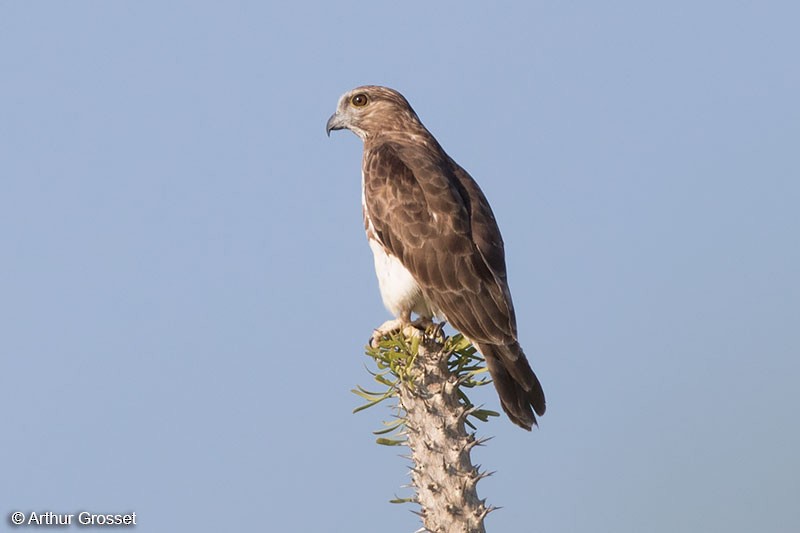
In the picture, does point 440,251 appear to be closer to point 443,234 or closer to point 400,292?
point 443,234

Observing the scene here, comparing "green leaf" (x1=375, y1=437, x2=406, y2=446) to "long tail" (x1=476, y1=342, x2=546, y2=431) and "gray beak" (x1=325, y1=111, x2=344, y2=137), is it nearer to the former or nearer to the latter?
"long tail" (x1=476, y1=342, x2=546, y2=431)

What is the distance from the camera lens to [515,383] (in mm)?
5707

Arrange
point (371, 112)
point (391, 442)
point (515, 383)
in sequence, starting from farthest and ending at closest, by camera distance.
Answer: point (371, 112)
point (515, 383)
point (391, 442)

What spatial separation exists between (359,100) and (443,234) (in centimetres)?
274

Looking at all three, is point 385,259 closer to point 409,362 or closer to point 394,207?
point 394,207

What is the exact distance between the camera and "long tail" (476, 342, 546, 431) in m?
5.59

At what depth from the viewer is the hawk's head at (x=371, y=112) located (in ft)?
30.0

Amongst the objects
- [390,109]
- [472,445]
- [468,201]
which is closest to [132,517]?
[472,445]

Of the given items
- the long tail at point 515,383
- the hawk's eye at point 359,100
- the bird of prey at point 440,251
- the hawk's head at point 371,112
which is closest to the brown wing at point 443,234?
the bird of prey at point 440,251

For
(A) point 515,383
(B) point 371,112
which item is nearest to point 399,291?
(A) point 515,383

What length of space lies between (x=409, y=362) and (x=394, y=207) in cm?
292

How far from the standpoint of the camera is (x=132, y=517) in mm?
5977

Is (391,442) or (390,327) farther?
(390,327)

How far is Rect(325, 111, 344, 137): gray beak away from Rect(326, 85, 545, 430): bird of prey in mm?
1070
